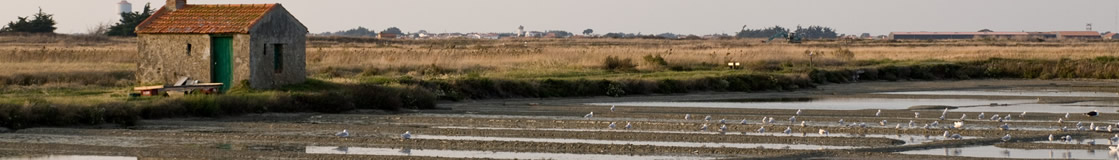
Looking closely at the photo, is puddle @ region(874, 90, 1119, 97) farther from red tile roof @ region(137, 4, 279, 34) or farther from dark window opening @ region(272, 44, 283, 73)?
red tile roof @ region(137, 4, 279, 34)

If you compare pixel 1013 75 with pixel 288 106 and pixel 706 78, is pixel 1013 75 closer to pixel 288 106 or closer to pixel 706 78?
pixel 706 78

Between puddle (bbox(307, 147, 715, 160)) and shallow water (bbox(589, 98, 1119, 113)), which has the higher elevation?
puddle (bbox(307, 147, 715, 160))

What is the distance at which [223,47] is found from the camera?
3011cm

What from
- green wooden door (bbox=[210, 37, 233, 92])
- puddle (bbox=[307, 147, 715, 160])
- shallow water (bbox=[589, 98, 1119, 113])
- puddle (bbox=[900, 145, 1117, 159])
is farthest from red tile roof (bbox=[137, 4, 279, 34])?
puddle (bbox=[900, 145, 1117, 159])

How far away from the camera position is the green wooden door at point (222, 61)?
98.3 feet

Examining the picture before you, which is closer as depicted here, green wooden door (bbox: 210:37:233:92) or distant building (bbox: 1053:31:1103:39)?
green wooden door (bbox: 210:37:233:92)

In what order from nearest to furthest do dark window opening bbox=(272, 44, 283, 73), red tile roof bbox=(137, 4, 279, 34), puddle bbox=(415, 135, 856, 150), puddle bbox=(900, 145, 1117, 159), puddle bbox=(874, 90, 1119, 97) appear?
1. puddle bbox=(900, 145, 1117, 159)
2. puddle bbox=(415, 135, 856, 150)
3. red tile roof bbox=(137, 4, 279, 34)
4. dark window opening bbox=(272, 44, 283, 73)
5. puddle bbox=(874, 90, 1119, 97)

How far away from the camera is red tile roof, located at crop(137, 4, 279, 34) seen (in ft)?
98.1

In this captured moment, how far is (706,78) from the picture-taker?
4078 cm

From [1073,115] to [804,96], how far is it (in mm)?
10770

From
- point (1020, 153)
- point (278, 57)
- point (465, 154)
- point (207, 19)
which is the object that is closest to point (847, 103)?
point (278, 57)

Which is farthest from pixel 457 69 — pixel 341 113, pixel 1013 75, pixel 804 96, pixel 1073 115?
pixel 1013 75

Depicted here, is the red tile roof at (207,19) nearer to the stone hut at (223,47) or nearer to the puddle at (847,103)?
the stone hut at (223,47)

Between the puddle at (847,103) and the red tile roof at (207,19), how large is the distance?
896 cm
